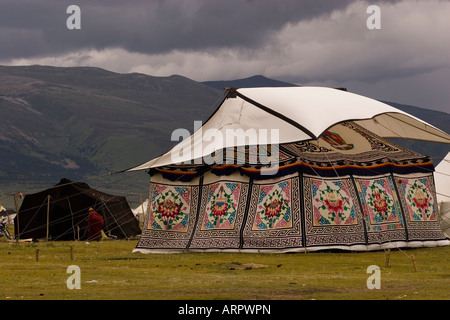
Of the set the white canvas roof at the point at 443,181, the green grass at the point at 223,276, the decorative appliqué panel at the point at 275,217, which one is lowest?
the green grass at the point at 223,276

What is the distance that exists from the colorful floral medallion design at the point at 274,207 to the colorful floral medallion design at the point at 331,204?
29.5 inches

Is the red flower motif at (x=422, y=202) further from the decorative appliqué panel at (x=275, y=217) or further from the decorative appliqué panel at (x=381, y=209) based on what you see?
the decorative appliqué panel at (x=275, y=217)

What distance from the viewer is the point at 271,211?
81.7 feet

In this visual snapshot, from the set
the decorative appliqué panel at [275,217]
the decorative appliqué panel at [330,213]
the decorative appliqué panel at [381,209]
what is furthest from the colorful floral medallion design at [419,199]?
the decorative appliqué panel at [275,217]

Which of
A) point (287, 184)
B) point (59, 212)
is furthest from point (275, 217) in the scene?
point (59, 212)

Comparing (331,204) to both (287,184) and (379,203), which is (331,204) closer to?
(287,184)

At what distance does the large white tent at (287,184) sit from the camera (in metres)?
24.7

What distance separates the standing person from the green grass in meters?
6.88

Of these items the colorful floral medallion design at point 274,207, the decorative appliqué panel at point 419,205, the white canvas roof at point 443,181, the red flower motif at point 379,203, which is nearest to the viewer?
the colorful floral medallion design at point 274,207

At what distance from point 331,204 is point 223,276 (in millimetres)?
7295

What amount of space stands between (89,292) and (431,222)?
50.4 ft

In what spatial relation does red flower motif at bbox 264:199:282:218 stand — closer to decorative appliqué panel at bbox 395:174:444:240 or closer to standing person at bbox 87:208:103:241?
decorative appliqué panel at bbox 395:174:444:240
